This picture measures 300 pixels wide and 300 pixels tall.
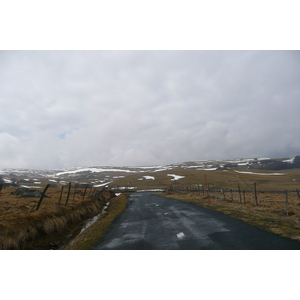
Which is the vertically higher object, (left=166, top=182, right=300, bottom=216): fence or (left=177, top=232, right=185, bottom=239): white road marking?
(left=177, top=232, right=185, bottom=239): white road marking

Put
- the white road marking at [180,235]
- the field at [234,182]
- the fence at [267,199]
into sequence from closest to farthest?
1. the white road marking at [180,235]
2. the fence at [267,199]
3. the field at [234,182]

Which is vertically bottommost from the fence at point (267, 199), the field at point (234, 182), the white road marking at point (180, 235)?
the field at point (234, 182)

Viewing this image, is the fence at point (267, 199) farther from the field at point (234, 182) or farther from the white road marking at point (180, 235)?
the field at point (234, 182)

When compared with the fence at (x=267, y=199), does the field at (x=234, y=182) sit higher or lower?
lower

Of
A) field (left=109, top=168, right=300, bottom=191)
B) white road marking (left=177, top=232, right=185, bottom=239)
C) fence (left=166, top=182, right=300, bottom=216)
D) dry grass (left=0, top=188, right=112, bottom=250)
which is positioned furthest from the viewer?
field (left=109, top=168, right=300, bottom=191)

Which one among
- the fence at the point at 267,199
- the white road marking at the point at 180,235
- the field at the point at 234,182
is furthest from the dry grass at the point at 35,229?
the field at the point at 234,182

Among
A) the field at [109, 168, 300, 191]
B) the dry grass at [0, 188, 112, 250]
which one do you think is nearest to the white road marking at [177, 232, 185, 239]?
the dry grass at [0, 188, 112, 250]

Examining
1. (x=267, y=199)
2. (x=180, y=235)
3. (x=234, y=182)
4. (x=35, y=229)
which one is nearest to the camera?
(x=180, y=235)

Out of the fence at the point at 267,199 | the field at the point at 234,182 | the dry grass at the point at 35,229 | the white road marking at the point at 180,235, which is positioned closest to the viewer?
the dry grass at the point at 35,229

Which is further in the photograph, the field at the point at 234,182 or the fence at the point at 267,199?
the field at the point at 234,182

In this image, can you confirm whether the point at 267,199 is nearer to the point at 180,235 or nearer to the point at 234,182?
the point at 180,235

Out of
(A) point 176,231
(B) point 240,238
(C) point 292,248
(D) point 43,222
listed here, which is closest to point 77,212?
(D) point 43,222

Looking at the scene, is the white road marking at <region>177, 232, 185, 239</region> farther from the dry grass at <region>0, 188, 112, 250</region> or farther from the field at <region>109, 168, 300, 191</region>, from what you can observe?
the field at <region>109, 168, 300, 191</region>

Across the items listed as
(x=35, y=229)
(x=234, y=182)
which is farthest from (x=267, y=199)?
(x=234, y=182)
